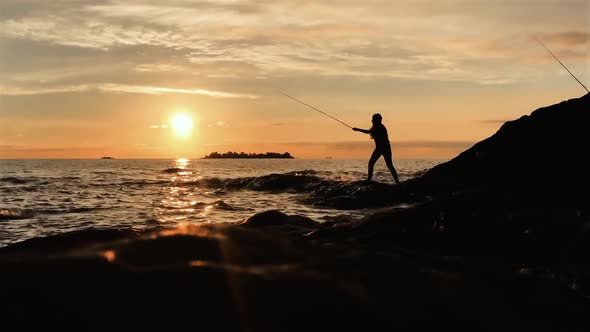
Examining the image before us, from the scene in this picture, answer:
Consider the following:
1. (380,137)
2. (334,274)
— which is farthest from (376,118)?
(334,274)

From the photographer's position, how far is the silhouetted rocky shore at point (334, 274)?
2.48 metres

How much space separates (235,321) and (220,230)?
155 cm

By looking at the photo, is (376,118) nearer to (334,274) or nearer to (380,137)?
(380,137)

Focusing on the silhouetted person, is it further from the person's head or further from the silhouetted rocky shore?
the silhouetted rocky shore

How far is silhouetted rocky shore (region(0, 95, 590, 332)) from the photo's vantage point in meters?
2.48

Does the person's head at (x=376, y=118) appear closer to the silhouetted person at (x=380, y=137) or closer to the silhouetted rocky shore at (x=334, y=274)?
the silhouetted person at (x=380, y=137)

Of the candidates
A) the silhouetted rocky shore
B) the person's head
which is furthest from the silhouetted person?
the silhouetted rocky shore

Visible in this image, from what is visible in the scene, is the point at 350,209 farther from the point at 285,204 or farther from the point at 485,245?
the point at 485,245

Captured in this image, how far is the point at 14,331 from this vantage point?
2.26 meters

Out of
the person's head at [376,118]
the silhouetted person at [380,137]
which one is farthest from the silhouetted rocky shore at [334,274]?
the person's head at [376,118]

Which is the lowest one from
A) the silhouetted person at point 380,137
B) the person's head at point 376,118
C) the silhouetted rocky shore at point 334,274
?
the silhouetted rocky shore at point 334,274

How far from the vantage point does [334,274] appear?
10.2ft

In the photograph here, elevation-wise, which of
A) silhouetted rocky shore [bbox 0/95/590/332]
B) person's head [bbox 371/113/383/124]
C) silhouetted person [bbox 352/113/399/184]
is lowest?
silhouetted rocky shore [bbox 0/95/590/332]

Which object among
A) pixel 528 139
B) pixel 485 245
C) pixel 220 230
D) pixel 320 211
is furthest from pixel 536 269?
pixel 320 211
